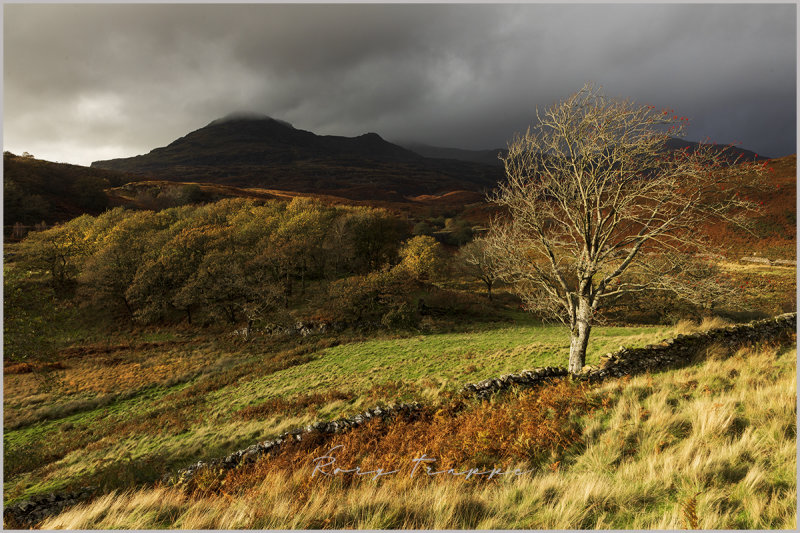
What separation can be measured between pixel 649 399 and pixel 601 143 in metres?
8.18

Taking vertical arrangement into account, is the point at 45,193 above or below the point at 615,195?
above

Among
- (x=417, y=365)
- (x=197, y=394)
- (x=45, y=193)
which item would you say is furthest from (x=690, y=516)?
(x=45, y=193)

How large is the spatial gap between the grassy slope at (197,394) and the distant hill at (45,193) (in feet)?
200

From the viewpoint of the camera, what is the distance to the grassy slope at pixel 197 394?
12383mm

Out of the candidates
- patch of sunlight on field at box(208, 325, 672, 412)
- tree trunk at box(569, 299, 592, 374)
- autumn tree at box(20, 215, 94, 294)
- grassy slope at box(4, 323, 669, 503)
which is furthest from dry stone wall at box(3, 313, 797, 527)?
autumn tree at box(20, 215, 94, 294)

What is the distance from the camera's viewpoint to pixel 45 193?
74.2m

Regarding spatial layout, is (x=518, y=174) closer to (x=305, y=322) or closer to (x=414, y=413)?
(x=414, y=413)

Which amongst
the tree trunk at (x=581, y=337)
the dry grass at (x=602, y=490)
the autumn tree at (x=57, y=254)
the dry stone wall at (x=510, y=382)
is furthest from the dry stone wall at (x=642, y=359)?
the autumn tree at (x=57, y=254)

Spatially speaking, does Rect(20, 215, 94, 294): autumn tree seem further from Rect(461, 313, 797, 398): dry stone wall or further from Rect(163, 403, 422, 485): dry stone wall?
Rect(461, 313, 797, 398): dry stone wall

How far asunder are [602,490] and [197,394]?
23.0 m

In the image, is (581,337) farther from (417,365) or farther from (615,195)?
(417,365)

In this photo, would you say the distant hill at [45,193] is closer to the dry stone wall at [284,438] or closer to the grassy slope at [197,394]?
the grassy slope at [197,394]

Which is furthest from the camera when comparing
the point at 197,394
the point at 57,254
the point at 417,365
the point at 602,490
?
the point at 57,254

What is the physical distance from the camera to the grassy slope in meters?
12.4
